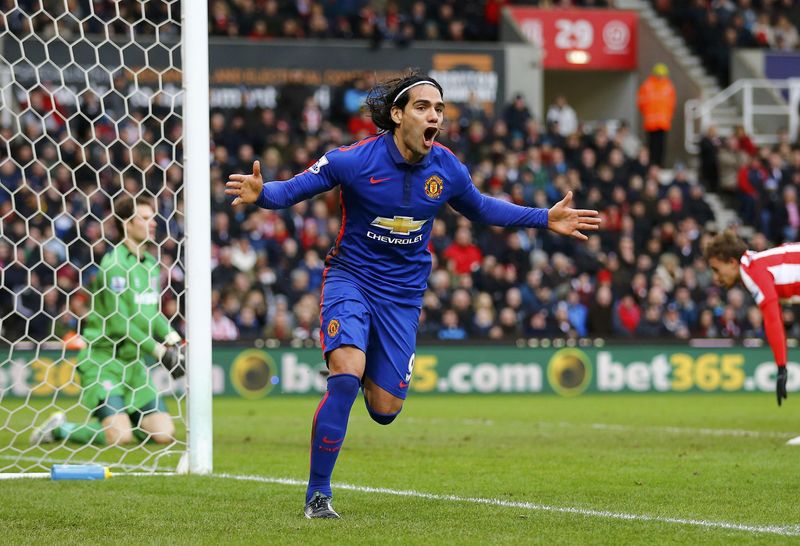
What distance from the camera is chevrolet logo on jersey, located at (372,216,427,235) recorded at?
7051 mm

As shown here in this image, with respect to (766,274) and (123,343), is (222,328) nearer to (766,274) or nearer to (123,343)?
(123,343)

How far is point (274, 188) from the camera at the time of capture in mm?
6648

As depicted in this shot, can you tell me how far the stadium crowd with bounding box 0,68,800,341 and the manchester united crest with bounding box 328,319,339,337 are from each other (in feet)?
37.4

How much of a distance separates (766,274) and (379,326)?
15.2 ft

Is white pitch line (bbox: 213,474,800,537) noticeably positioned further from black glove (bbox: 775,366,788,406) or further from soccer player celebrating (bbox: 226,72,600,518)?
black glove (bbox: 775,366,788,406)

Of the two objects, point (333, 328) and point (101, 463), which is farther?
point (101, 463)

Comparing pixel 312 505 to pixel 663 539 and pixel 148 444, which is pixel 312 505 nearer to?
pixel 663 539

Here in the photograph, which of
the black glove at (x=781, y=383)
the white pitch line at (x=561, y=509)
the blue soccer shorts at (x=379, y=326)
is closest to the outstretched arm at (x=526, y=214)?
the blue soccer shorts at (x=379, y=326)

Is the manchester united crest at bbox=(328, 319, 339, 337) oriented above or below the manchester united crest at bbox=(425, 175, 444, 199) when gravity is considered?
below

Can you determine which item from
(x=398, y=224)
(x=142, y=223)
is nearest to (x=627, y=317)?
(x=142, y=223)

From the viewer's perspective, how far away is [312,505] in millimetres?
6723

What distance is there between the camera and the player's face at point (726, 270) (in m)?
10.6

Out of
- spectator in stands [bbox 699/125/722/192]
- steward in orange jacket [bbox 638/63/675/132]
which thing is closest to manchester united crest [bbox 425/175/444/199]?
steward in orange jacket [bbox 638/63/675/132]

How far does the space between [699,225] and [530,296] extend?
4.75 metres
